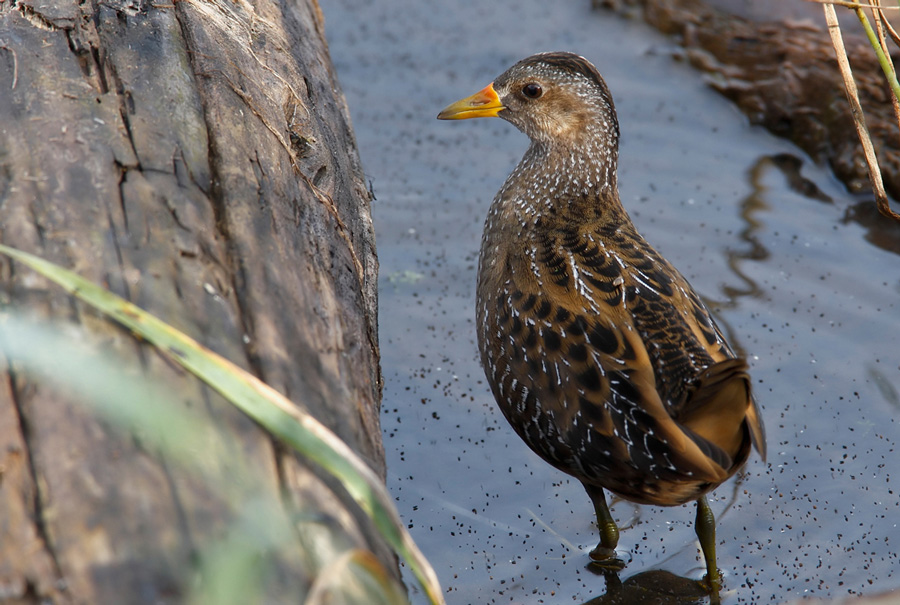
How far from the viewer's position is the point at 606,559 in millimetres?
3057

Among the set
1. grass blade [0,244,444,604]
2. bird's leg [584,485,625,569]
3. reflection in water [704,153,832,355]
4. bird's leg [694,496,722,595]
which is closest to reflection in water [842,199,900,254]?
reflection in water [704,153,832,355]

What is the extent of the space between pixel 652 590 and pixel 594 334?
92 cm

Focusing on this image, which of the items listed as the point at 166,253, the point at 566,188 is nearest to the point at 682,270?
the point at 566,188

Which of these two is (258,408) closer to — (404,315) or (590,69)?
(590,69)

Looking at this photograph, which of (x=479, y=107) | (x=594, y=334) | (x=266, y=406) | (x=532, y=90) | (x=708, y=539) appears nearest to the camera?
(x=266, y=406)

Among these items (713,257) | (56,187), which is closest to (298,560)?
(56,187)

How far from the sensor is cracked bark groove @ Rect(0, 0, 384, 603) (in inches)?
57.4

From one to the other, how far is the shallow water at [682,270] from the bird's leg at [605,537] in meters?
0.05

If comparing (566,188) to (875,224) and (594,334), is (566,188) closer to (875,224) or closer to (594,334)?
(594,334)

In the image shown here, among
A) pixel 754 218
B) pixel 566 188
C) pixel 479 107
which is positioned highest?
pixel 479 107

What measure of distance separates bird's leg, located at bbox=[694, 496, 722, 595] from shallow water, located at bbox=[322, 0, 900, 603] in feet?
0.20

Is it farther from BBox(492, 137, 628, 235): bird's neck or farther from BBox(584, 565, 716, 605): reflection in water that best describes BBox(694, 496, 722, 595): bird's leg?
BBox(492, 137, 628, 235): bird's neck

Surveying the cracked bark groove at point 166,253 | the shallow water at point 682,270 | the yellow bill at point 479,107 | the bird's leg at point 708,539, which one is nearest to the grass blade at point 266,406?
the cracked bark groove at point 166,253

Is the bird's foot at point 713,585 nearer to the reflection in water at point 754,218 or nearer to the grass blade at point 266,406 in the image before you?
the reflection in water at point 754,218
